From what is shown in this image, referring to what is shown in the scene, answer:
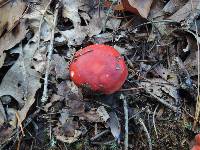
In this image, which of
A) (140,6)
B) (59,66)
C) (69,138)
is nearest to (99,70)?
(59,66)

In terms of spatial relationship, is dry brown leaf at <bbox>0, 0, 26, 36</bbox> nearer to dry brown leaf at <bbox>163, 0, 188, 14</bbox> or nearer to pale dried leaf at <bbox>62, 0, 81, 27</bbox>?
pale dried leaf at <bbox>62, 0, 81, 27</bbox>

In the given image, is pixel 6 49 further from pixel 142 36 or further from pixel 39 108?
pixel 142 36

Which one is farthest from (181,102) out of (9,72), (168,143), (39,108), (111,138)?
(9,72)

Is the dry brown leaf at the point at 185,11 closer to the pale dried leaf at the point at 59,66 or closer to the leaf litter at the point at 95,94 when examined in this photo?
the leaf litter at the point at 95,94

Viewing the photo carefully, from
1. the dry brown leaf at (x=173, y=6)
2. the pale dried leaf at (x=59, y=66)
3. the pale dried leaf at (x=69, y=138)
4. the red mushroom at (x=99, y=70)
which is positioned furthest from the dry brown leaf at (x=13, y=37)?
the dry brown leaf at (x=173, y=6)

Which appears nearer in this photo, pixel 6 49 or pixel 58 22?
pixel 6 49

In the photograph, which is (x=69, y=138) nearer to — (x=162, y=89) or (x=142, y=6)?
(x=162, y=89)
